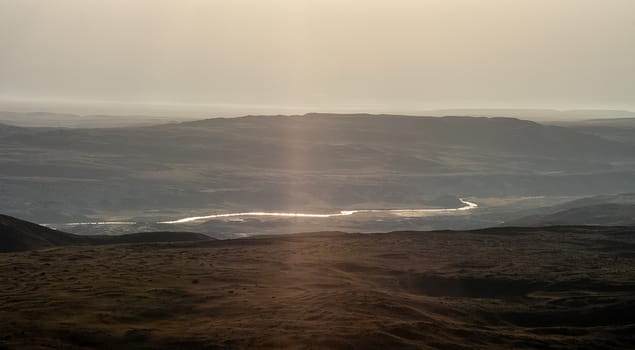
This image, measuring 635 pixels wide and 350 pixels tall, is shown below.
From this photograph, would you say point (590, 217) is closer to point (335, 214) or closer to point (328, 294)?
point (335, 214)

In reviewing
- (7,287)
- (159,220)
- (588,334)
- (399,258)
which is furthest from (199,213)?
(588,334)

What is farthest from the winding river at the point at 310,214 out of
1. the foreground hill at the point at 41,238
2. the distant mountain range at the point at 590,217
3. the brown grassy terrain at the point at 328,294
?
the brown grassy terrain at the point at 328,294

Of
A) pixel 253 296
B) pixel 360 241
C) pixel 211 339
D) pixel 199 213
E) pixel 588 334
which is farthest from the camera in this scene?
pixel 199 213

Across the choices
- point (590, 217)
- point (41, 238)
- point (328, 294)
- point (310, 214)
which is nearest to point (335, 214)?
point (310, 214)

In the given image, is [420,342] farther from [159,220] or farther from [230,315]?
[159,220]

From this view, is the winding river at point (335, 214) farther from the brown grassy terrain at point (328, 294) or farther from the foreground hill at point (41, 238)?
the brown grassy terrain at point (328, 294)
